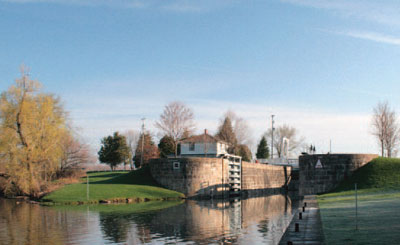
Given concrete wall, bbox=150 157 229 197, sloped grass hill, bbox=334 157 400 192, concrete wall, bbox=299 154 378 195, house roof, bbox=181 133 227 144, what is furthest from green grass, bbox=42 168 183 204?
A: house roof, bbox=181 133 227 144

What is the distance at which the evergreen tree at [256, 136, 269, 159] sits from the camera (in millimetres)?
98375

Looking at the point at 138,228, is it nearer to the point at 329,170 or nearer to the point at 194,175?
the point at 194,175

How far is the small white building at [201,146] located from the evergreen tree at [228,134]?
11.1 meters

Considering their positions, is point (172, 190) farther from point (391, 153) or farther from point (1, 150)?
point (391, 153)

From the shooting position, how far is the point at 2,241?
17312 millimetres

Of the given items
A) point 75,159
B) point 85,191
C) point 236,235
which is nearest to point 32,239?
point 236,235

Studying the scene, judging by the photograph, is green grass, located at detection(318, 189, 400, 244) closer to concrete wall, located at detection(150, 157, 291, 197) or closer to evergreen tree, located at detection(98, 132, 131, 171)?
concrete wall, located at detection(150, 157, 291, 197)

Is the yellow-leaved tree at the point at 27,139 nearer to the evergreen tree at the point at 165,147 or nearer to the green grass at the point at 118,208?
the green grass at the point at 118,208

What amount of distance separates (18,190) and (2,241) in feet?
98.2

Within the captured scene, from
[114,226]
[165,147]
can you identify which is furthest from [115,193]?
[165,147]

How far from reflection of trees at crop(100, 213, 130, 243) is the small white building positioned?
47.5 m

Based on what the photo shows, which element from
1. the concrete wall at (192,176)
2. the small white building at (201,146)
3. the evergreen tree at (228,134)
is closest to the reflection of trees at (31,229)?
the concrete wall at (192,176)

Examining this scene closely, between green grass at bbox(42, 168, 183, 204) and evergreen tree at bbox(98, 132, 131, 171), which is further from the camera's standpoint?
evergreen tree at bbox(98, 132, 131, 171)

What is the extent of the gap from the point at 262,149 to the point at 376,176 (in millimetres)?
56681
